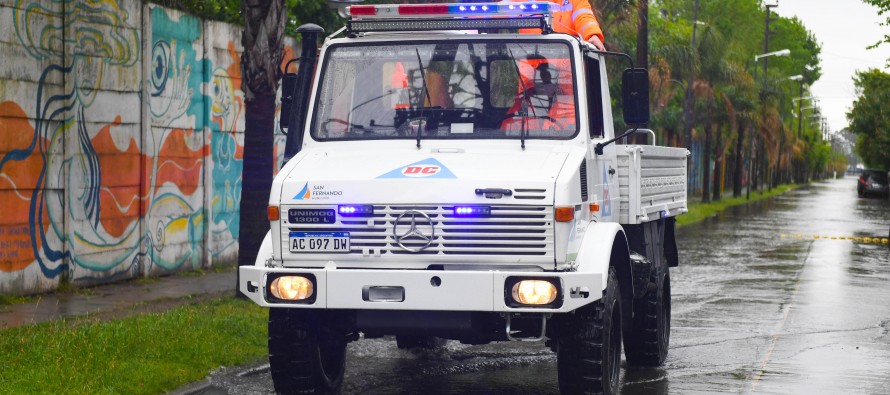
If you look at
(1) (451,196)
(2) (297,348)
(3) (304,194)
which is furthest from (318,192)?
(2) (297,348)

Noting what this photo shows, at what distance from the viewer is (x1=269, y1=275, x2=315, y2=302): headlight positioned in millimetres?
7801

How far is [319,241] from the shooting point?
7.88 meters

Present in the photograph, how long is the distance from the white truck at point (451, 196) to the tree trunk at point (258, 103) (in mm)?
4744

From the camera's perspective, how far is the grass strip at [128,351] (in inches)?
341

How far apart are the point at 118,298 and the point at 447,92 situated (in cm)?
709

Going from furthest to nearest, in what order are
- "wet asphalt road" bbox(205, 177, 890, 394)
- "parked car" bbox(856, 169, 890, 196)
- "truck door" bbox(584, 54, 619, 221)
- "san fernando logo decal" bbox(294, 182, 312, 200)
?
"parked car" bbox(856, 169, 890, 196) < "wet asphalt road" bbox(205, 177, 890, 394) < "truck door" bbox(584, 54, 619, 221) < "san fernando logo decal" bbox(294, 182, 312, 200)

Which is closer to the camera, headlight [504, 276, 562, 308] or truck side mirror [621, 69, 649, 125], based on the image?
headlight [504, 276, 562, 308]

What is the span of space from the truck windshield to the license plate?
1034 mm

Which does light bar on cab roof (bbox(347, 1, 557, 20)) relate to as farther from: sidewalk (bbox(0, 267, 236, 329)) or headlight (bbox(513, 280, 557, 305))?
sidewalk (bbox(0, 267, 236, 329))

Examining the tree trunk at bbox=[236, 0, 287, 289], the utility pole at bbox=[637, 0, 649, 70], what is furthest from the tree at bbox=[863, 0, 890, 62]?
the tree trunk at bbox=[236, 0, 287, 289]

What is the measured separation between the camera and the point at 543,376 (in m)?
10.2

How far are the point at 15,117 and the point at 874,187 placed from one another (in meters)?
68.8

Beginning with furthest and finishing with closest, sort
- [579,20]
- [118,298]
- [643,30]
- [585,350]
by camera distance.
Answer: [643,30], [118,298], [579,20], [585,350]

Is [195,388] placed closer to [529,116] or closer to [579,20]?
[529,116]
